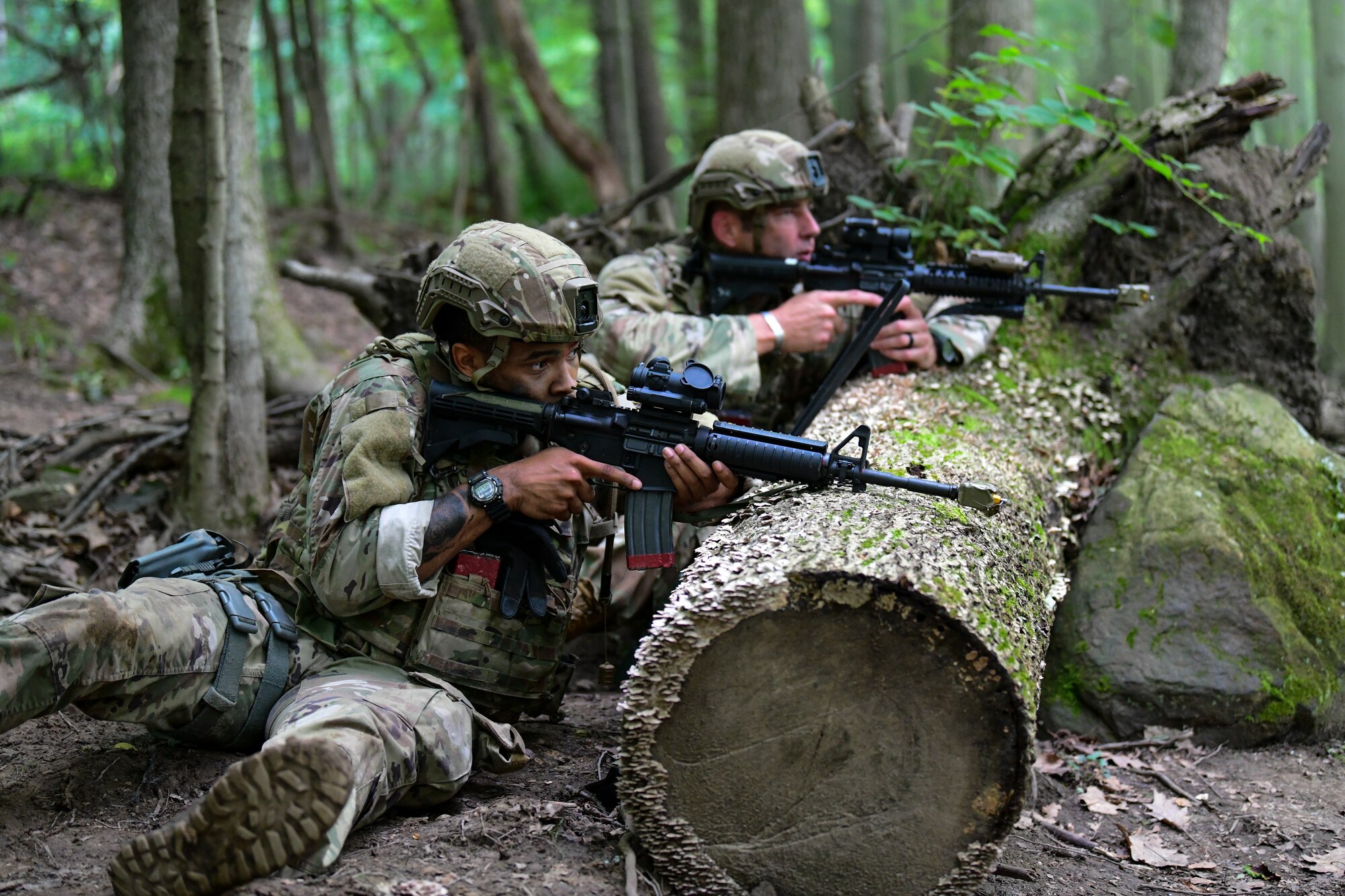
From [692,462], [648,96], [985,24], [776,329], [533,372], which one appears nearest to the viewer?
[692,462]

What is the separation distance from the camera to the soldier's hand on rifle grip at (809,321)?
15.6ft

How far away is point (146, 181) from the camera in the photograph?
736 cm

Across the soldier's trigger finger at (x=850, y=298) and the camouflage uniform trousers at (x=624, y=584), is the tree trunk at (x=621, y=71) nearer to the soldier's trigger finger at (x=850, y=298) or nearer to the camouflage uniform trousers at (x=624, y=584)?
the soldier's trigger finger at (x=850, y=298)

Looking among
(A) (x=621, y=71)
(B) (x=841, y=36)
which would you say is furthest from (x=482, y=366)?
(B) (x=841, y=36)

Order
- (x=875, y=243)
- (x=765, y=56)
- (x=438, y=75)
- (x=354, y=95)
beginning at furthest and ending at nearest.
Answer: (x=438, y=75) → (x=354, y=95) → (x=765, y=56) → (x=875, y=243)

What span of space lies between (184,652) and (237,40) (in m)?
3.58

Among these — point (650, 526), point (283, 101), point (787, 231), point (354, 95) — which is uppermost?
point (354, 95)

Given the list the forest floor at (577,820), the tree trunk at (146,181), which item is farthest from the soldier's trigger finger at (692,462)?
the tree trunk at (146,181)

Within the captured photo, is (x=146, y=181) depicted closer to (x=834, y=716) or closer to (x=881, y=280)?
(x=881, y=280)

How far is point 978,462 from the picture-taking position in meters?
3.88

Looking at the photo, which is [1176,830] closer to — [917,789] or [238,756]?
[917,789]

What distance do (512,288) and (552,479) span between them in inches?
23.5

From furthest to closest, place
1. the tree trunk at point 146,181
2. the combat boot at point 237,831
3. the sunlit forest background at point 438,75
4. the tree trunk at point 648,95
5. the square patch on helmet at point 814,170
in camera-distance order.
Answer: the sunlit forest background at point 438,75 → the tree trunk at point 648,95 → the tree trunk at point 146,181 → the square patch on helmet at point 814,170 → the combat boot at point 237,831

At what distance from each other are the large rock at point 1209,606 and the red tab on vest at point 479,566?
2418 millimetres
